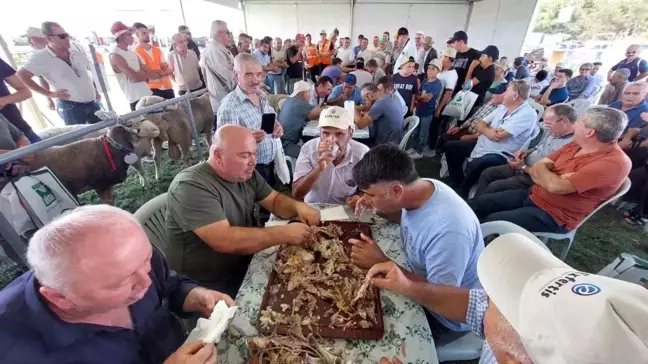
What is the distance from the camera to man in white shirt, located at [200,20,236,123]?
4426mm

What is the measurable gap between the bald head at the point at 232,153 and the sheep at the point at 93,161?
224 cm

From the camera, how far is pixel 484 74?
228 inches

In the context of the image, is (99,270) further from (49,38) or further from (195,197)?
(49,38)

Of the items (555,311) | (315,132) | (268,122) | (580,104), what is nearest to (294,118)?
(315,132)

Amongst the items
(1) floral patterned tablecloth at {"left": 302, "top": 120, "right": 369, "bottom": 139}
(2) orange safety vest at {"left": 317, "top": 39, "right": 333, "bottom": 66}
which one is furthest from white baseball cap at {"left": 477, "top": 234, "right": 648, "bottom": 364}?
(2) orange safety vest at {"left": 317, "top": 39, "right": 333, "bottom": 66}

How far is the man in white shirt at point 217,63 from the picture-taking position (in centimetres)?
443

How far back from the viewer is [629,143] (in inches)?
166

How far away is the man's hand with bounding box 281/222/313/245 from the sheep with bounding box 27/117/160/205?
283cm

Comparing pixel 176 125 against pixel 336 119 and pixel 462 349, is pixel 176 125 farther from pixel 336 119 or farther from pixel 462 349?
pixel 462 349

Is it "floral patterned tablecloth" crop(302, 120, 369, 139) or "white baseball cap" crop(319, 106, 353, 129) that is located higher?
"white baseball cap" crop(319, 106, 353, 129)

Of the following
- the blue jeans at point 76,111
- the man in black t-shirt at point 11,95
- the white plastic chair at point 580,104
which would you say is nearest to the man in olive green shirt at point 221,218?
the man in black t-shirt at point 11,95

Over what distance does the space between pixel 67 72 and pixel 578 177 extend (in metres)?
6.01

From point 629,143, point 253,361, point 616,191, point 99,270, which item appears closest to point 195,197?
point 99,270

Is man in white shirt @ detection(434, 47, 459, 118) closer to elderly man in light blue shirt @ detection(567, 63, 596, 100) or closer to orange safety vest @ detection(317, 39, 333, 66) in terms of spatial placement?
elderly man in light blue shirt @ detection(567, 63, 596, 100)
